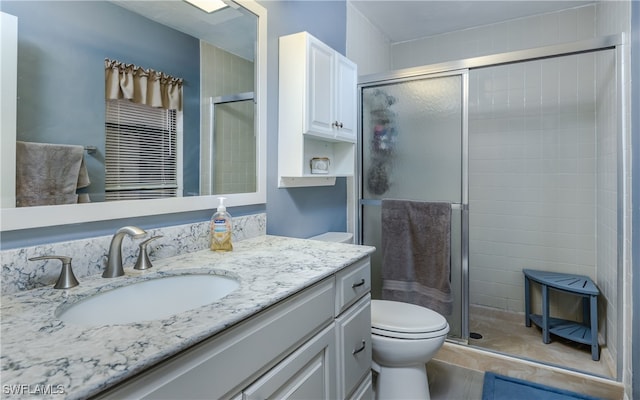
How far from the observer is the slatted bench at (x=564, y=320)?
6.77 feet

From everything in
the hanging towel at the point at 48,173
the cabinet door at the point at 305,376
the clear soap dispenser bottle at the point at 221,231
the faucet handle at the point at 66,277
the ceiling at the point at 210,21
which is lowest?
the cabinet door at the point at 305,376

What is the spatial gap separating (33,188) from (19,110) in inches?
7.8

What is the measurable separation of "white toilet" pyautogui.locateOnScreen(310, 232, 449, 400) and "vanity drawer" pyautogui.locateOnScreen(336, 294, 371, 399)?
0.53 ft

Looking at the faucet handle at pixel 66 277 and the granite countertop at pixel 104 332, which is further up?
the faucet handle at pixel 66 277

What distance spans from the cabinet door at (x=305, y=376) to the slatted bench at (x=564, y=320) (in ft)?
6.09

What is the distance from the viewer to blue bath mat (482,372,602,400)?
1.72m

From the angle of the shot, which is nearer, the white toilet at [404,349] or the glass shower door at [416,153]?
the white toilet at [404,349]

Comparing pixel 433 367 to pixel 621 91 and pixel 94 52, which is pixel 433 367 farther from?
pixel 94 52

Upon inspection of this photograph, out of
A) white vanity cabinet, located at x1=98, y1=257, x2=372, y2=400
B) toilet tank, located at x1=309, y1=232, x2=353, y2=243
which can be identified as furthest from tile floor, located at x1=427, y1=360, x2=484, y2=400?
toilet tank, located at x1=309, y1=232, x2=353, y2=243

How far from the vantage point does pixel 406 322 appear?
160cm

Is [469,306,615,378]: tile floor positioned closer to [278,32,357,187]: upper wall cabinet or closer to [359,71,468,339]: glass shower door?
[359,71,468,339]: glass shower door

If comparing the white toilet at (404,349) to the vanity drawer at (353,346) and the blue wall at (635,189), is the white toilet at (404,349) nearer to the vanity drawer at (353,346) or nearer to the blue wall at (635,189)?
the vanity drawer at (353,346)

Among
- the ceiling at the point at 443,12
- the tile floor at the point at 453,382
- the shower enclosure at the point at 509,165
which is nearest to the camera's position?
the tile floor at the point at 453,382

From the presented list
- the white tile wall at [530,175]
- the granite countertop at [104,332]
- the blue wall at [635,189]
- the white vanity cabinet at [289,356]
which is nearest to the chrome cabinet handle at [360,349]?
the white vanity cabinet at [289,356]
